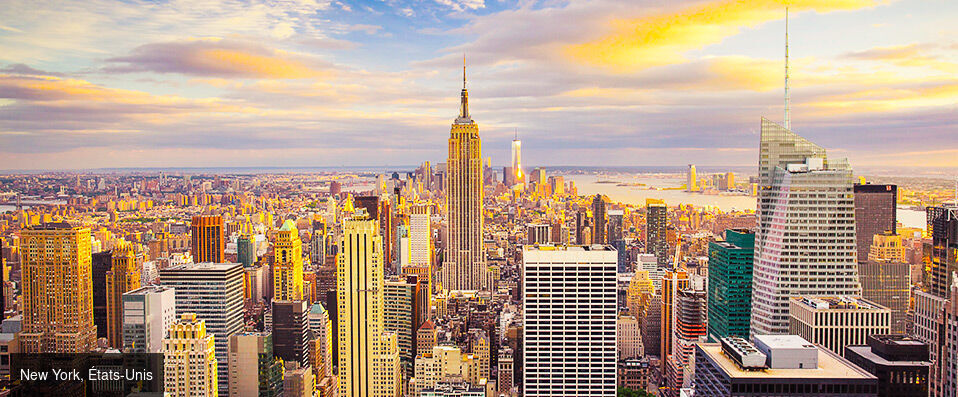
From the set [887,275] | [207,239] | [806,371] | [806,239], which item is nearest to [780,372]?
[806,371]

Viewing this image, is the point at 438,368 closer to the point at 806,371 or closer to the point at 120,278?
the point at 120,278

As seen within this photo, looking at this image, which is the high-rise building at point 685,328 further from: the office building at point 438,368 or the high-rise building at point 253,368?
the high-rise building at point 253,368

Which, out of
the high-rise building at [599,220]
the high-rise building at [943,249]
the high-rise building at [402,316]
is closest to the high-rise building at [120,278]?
the high-rise building at [402,316]

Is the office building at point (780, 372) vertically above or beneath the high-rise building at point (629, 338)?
above

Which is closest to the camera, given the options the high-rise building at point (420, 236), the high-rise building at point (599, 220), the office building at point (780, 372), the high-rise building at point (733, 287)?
the office building at point (780, 372)

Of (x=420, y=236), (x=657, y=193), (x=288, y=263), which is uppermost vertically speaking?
(x=657, y=193)

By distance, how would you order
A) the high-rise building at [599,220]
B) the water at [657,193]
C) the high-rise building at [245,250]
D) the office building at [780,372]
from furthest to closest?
1. the high-rise building at [599,220]
2. the high-rise building at [245,250]
3. the water at [657,193]
4. the office building at [780,372]
